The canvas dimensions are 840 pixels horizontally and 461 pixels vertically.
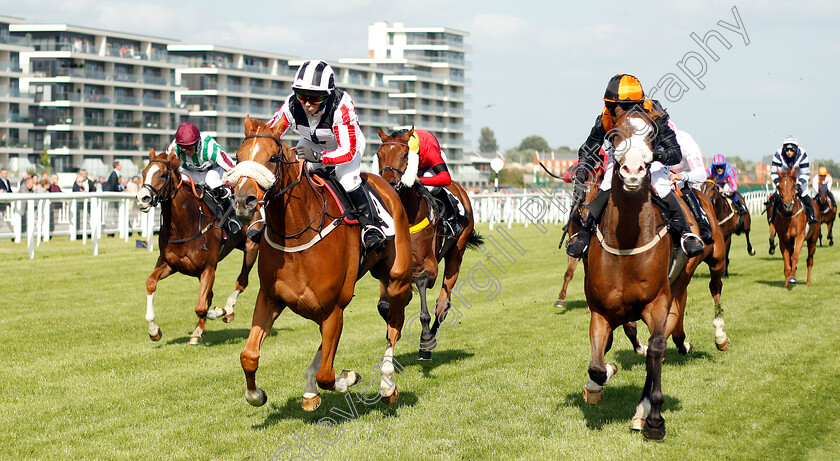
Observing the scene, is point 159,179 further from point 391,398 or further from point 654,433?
point 654,433

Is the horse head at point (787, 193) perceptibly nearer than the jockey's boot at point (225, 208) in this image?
No

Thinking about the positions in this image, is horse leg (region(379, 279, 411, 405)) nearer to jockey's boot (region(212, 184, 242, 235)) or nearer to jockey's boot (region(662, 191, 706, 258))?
jockey's boot (region(662, 191, 706, 258))

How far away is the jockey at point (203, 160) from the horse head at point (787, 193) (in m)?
9.72

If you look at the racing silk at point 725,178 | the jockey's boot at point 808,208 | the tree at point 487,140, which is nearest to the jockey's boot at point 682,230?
the racing silk at point 725,178

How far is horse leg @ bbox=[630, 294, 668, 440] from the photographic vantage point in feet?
19.8

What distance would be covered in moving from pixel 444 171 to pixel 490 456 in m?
4.42

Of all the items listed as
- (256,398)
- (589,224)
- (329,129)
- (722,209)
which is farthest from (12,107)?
(589,224)

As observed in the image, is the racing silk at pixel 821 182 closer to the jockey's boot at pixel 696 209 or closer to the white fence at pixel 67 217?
the jockey's boot at pixel 696 209

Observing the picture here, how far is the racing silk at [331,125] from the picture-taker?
6.37 metres

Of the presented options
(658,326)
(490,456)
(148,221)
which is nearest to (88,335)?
(490,456)

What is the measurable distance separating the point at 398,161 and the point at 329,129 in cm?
Answer: 226

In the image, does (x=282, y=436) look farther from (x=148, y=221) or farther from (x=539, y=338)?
(x=148, y=221)

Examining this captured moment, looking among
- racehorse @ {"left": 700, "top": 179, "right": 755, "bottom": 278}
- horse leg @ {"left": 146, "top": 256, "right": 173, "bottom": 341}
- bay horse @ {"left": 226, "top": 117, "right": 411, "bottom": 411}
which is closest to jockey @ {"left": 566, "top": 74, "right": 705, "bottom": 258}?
bay horse @ {"left": 226, "top": 117, "right": 411, "bottom": 411}

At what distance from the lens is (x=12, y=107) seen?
73.9 metres
